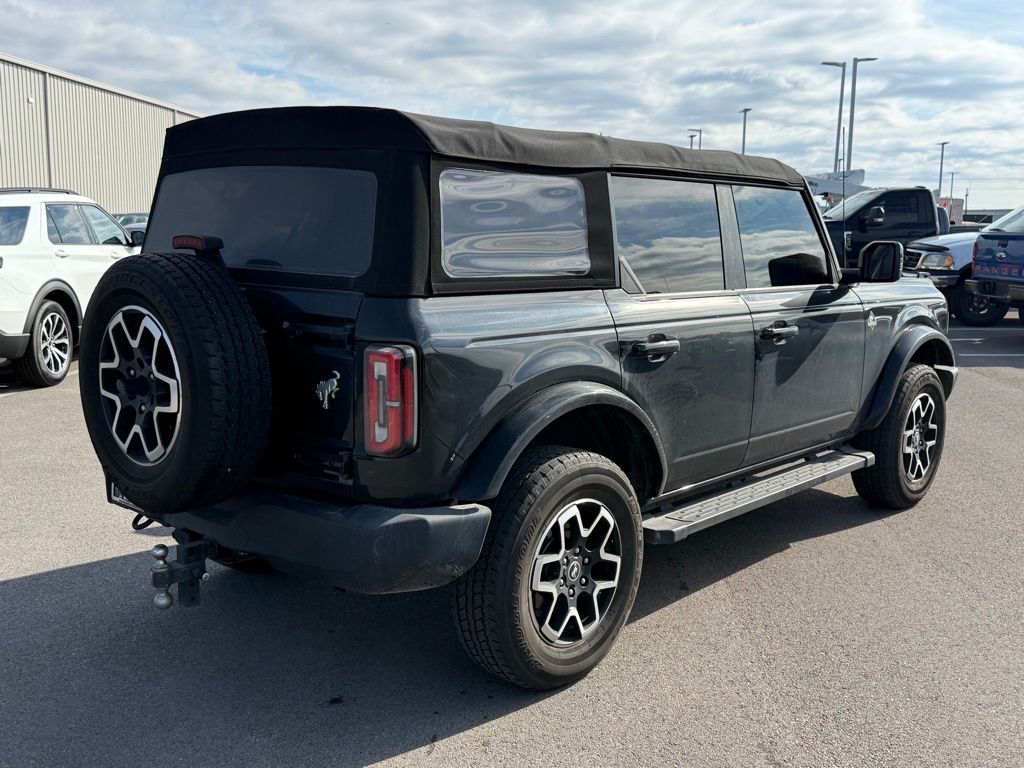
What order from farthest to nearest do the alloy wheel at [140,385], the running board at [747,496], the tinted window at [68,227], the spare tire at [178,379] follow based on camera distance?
the tinted window at [68,227] < the running board at [747,496] < the alloy wheel at [140,385] < the spare tire at [178,379]

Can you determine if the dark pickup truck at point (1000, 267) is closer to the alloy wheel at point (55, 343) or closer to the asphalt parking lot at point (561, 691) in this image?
the asphalt parking lot at point (561, 691)

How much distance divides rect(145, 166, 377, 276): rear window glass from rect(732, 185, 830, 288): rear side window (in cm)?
208

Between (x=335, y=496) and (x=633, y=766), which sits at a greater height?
(x=335, y=496)

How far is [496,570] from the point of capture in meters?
3.27

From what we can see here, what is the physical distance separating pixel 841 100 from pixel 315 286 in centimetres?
4725

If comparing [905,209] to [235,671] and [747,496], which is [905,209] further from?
[235,671]

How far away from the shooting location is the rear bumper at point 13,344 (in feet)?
29.3

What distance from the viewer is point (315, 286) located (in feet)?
10.7

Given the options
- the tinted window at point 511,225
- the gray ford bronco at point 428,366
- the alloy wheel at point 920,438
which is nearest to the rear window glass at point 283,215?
the gray ford bronco at point 428,366

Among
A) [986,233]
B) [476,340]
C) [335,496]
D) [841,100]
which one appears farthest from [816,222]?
[841,100]

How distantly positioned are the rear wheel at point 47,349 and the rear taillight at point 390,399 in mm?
7316

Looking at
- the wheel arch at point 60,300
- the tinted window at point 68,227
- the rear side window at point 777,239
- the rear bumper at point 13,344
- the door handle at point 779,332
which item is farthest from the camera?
the tinted window at point 68,227

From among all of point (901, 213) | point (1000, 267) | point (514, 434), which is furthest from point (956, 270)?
point (514, 434)

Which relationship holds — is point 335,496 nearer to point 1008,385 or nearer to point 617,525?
point 617,525
